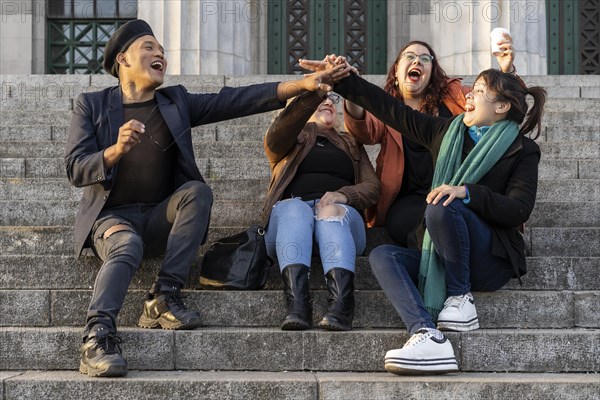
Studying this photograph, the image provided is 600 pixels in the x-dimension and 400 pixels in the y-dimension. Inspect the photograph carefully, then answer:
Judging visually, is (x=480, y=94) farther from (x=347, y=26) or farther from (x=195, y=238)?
(x=347, y=26)

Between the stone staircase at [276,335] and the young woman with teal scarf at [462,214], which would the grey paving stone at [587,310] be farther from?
the young woman with teal scarf at [462,214]

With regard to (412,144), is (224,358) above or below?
below

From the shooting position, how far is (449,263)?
4934mm

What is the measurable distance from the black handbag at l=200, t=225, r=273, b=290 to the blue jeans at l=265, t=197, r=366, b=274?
9cm

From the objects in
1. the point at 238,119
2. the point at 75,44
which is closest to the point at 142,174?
the point at 238,119

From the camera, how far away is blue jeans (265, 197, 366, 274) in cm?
513

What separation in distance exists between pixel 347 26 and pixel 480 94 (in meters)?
8.36

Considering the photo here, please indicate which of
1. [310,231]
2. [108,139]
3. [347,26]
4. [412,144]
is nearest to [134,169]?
[108,139]

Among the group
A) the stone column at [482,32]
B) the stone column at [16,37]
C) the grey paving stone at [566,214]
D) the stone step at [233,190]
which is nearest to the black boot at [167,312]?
the stone step at [233,190]

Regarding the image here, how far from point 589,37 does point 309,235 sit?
9.23 metres

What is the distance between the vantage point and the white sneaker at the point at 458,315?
4.89m

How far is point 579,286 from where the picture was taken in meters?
5.50

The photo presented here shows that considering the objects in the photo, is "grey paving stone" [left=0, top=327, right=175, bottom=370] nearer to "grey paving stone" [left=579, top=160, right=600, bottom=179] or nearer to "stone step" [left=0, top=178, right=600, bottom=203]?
"stone step" [left=0, top=178, right=600, bottom=203]

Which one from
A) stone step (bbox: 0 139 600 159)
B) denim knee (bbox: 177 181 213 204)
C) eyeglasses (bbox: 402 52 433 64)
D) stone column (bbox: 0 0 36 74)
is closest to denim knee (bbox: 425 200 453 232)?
denim knee (bbox: 177 181 213 204)
